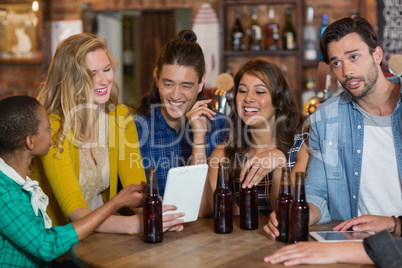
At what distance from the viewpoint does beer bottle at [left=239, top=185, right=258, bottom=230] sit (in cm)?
167

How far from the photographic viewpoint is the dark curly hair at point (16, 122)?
4.99ft

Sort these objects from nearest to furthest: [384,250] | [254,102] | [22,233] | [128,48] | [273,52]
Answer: [384,250] → [22,233] → [254,102] → [273,52] → [128,48]

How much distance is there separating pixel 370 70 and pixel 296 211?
76 centimetres

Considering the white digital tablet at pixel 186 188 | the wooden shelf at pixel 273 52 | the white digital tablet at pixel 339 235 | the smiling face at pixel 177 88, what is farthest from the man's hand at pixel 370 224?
the wooden shelf at pixel 273 52

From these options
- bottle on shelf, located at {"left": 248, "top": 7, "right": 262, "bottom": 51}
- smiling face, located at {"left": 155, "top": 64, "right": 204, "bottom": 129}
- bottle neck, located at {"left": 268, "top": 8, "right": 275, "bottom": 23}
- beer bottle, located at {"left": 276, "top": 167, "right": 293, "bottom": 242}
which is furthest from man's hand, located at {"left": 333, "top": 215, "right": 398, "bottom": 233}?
bottle neck, located at {"left": 268, "top": 8, "right": 275, "bottom": 23}

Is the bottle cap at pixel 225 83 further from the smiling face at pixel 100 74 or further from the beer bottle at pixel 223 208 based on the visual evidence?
the beer bottle at pixel 223 208

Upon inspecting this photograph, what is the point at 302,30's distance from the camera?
159 inches

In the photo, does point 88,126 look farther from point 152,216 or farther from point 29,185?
point 152,216

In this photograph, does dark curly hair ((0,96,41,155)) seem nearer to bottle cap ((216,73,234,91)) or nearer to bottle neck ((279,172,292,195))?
bottle neck ((279,172,292,195))

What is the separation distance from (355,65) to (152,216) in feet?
3.23

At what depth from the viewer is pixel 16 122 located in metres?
1.52

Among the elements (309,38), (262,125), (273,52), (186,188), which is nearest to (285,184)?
(186,188)

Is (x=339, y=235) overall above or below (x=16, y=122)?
below

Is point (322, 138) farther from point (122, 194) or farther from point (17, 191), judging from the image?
point (17, 191)
